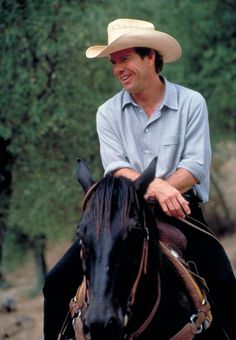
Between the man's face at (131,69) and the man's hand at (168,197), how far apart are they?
2.77ft

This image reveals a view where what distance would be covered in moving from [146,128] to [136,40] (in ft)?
2.14

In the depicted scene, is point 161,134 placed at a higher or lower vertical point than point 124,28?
lower

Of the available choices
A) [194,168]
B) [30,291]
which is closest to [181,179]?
[194,168]

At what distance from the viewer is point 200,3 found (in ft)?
55.4

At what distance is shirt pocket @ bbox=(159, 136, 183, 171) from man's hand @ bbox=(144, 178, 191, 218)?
1.67ft

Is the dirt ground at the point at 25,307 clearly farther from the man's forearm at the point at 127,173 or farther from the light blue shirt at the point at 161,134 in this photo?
the man's forearm at the point at 127,173

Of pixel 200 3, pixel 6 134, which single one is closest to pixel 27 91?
pixel 6 134

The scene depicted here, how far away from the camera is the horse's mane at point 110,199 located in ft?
14.5

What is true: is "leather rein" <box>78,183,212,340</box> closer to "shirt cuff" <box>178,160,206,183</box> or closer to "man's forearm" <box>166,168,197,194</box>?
"man's forearm" <box>166,168,197,194</box>

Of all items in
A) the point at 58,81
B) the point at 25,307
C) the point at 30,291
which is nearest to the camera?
the point at 58,81

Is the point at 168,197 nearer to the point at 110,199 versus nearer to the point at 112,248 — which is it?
the point at 110,199

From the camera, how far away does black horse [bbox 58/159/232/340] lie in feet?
13.9

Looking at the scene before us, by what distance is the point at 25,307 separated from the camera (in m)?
27.2

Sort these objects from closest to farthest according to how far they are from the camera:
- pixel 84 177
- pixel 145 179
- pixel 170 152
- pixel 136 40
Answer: pixel 145 179, pixel 84 177, pixel 136 40, pixel 170 152
